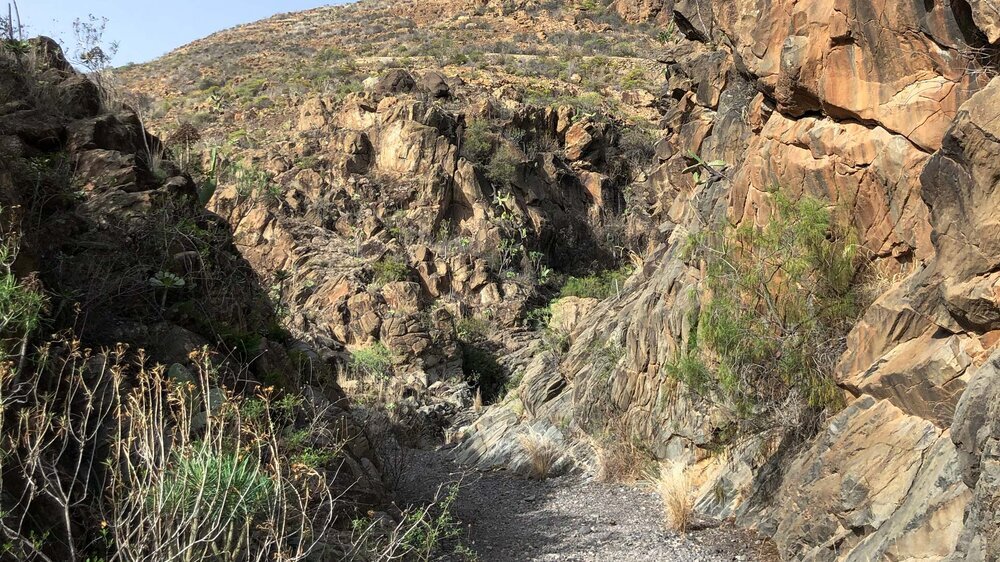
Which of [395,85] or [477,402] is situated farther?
[395,85]

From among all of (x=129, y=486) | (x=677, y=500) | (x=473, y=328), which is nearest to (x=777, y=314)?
(x=677, y=500)

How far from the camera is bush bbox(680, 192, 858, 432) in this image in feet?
21.8

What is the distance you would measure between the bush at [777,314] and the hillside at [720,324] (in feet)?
0.09

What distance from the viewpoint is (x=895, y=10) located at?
5730 mm

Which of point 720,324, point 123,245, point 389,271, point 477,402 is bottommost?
point 477,402

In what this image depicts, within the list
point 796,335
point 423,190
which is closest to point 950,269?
point 796,335

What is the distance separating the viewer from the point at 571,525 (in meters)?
7.48

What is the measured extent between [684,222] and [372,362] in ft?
28.8

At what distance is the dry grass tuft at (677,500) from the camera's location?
6.83 metres

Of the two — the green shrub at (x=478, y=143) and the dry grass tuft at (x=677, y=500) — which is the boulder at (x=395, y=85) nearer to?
the green shrub at (x=478, y=143)

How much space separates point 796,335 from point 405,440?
25.7ft

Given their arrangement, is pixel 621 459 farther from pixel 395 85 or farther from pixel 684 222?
pixel 395 85

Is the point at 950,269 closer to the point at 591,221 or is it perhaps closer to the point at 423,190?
the point at 423,190

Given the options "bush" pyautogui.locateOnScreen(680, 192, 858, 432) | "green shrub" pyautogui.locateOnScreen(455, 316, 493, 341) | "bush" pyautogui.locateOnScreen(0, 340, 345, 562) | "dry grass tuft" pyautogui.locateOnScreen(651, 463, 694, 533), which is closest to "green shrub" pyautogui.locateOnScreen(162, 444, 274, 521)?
"bush" pyautogui.locateOnScreen(0, 340, 345, 562)
